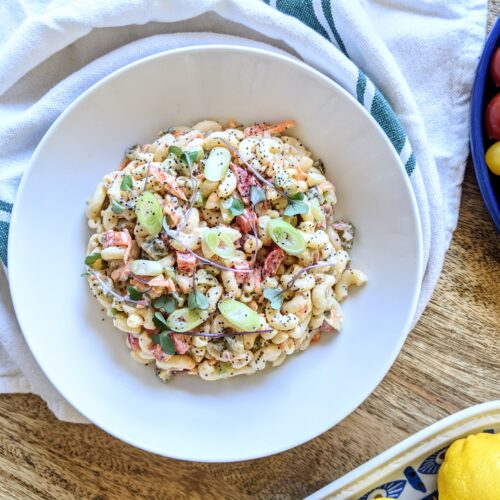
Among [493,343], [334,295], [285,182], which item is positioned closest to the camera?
[285,182]

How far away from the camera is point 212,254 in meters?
1.13

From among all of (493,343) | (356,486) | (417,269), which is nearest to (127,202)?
(417,269)

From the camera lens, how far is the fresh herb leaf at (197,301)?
3.67ft

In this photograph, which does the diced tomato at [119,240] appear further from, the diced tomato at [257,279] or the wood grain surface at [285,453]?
the wood grain surface at [285,453]

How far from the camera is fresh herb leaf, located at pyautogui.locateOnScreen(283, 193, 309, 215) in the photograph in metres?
1.16

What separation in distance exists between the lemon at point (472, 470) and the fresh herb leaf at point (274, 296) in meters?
0.51

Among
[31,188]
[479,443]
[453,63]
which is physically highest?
[453,63]

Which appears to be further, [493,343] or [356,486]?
[493,343]

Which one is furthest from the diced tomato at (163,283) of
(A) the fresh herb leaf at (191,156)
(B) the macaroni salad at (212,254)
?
(A) the fresh herb leaf at (191,156)

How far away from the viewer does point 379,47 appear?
4.14 ft

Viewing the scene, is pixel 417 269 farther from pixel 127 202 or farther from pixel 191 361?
pixel 127 202

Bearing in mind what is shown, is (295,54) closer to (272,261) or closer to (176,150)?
(176,150)

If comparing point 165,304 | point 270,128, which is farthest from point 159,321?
point 270,128

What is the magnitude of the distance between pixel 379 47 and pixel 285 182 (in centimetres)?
37
